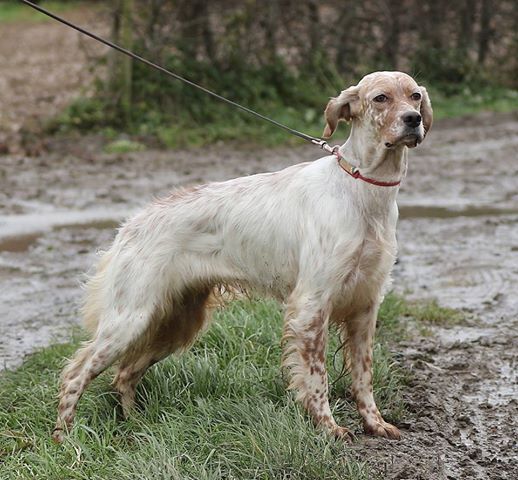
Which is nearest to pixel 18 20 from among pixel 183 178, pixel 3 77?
pixel 3 77

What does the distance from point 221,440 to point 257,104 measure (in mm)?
10732

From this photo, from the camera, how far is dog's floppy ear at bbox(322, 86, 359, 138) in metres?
5.00

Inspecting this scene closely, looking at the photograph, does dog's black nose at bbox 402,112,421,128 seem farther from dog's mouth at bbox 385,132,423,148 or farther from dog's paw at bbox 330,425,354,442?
dog's paw at bbox 330,425,354,442

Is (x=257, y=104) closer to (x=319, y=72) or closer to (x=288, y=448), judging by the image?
(x=319, y=72)

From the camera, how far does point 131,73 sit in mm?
14211

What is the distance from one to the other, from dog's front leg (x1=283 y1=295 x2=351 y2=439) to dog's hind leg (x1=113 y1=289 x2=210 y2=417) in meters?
0.66

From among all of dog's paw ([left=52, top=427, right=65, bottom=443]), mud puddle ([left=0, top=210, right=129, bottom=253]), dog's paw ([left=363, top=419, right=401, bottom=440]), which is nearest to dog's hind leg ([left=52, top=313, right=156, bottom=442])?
dog's paw ([left=52, top=427, right=65, bottom=443])

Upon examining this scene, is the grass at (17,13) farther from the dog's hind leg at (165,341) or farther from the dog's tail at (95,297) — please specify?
the dog's hind leg at (165,341)

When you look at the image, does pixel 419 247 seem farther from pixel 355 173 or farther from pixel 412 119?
pixel 412 119

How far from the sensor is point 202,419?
489 centimetres

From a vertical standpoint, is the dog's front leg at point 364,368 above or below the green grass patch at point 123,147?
above

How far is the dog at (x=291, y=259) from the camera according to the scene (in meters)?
4.88

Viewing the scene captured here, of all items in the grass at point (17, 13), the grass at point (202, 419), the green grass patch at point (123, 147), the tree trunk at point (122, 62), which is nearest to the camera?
the grass at point (202, 419)

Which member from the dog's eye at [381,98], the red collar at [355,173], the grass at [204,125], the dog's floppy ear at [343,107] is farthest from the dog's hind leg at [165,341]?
the grass at [204,125]
